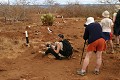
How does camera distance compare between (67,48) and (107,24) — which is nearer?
(67,48)

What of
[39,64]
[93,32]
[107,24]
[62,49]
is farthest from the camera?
[107,24]

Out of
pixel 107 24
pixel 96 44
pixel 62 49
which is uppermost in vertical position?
pixel 107 24

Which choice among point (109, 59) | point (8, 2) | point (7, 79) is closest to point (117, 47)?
point (109, 59)

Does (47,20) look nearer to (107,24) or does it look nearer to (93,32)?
(107,24)

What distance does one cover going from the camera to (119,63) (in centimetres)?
975

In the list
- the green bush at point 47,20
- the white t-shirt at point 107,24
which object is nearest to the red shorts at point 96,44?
the white t-shirt at point 107,24

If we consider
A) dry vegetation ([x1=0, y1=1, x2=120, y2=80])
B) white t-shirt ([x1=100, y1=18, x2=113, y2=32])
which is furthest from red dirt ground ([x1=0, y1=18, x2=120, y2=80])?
white t-shirt ([x1=100, y1=18, x2=113, y2=32])

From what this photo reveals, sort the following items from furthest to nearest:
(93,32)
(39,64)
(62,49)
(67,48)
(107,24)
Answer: (107,24) → (62,49) → (67,48) → (39,64) → (93,32)

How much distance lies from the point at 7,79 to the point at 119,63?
3.37m

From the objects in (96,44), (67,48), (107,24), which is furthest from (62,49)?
(96,44)

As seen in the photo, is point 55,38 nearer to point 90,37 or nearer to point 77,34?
point 77,34

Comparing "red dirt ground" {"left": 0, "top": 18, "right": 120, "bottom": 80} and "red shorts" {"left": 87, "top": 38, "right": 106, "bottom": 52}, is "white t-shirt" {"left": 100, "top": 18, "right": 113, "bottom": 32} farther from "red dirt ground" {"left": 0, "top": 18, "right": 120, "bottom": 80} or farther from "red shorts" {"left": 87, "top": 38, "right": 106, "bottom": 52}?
"red shorts" {"left": 87, "top": 38, "right": 106, "bottom": 52}

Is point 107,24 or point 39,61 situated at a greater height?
point 107,24

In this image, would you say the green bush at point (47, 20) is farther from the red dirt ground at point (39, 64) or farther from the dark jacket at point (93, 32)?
the dark jacket at point (93, 32)
